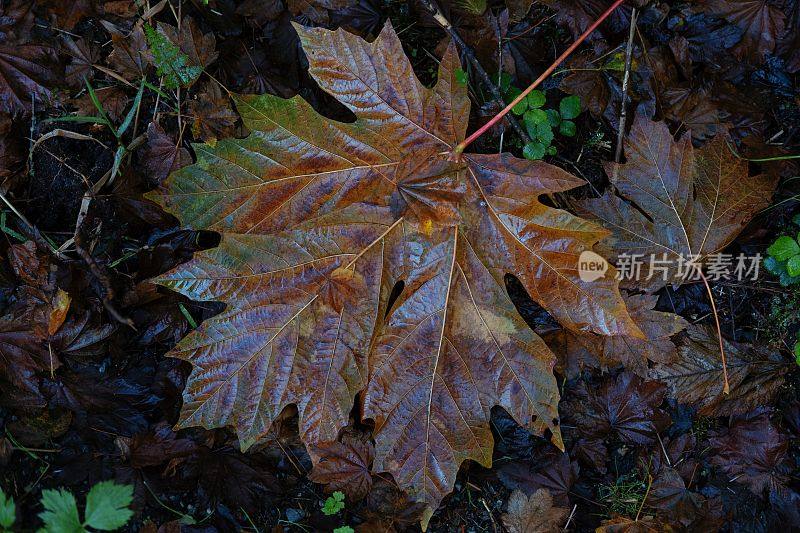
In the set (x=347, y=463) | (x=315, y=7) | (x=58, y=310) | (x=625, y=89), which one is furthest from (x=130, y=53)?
(x=625, y=89)

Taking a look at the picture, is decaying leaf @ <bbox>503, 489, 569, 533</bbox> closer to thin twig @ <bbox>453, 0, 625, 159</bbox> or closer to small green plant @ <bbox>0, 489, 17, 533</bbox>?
thin twig @ <bbox>453, 0, 625, 159</bbox>

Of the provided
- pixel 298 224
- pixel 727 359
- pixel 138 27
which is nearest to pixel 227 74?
pixel 138 27

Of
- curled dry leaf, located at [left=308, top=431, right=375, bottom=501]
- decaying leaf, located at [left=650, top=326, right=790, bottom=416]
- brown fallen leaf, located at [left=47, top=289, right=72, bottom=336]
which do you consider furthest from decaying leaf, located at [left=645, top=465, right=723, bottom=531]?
brown fallen leaf, located at [left=47, top=289, right=72, bottom=336]

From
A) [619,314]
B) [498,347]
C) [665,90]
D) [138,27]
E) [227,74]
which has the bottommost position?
[498,347]

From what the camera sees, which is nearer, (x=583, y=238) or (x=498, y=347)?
(x=583, y=238)

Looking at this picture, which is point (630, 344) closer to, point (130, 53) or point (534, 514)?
point (534, 514)

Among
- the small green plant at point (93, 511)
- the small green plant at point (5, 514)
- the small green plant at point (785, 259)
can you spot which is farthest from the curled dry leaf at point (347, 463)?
the small green plant at point (785, 259)

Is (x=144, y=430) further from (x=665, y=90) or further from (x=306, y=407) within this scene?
(x=665, y=90)
